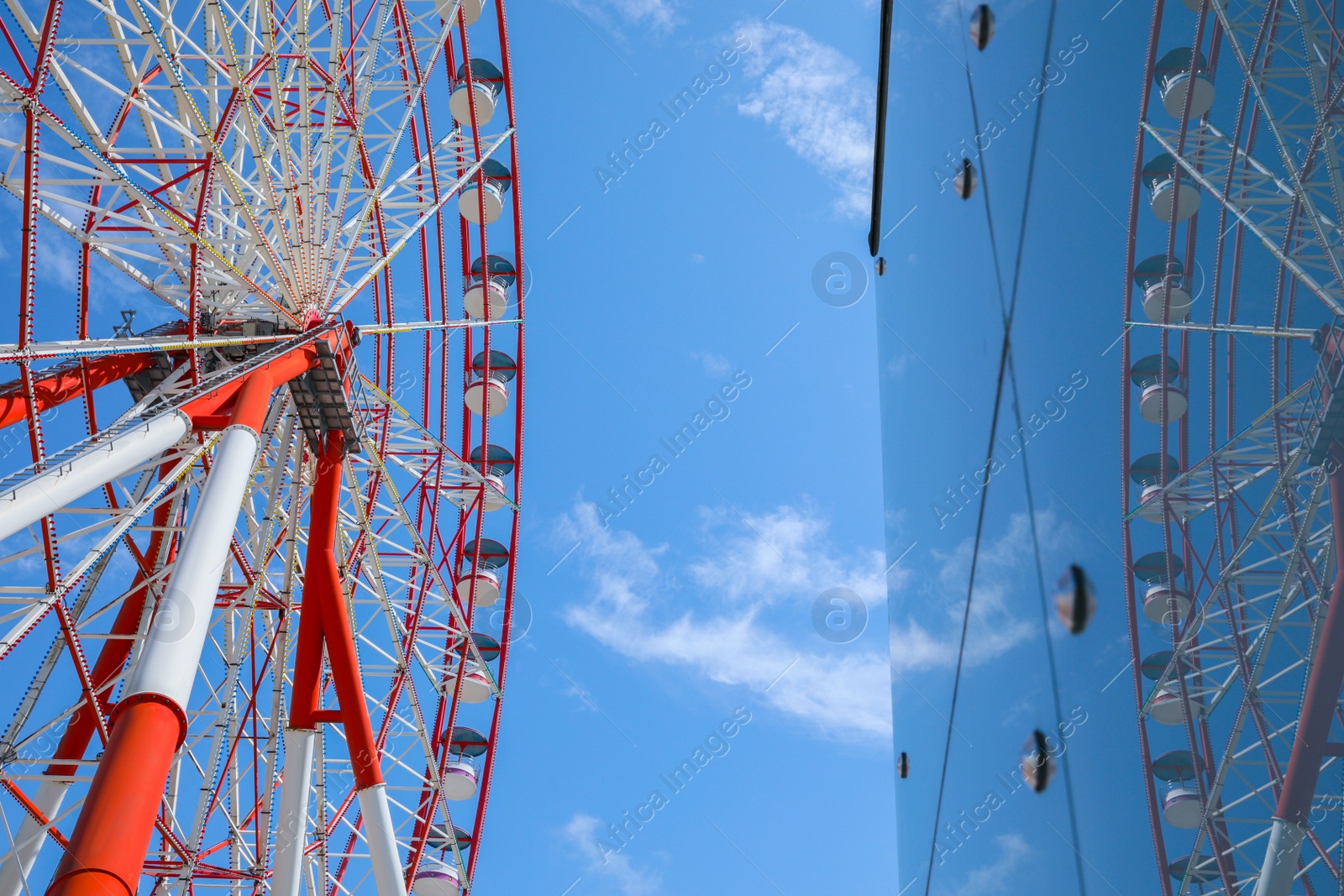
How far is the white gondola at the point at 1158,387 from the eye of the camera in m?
1.91

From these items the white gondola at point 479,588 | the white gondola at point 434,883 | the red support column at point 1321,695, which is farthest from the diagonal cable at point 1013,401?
the white gondola at point 479,588

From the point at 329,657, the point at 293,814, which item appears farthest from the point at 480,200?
the point at 293,814

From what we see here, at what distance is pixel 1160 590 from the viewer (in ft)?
6.54

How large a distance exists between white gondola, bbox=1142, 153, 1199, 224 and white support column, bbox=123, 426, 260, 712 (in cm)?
552

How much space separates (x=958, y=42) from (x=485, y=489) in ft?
36.0

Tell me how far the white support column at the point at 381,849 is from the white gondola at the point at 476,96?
8.55 metres

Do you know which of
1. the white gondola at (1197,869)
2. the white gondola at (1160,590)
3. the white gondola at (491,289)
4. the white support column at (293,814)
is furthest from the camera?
the white gondola at (491,289)

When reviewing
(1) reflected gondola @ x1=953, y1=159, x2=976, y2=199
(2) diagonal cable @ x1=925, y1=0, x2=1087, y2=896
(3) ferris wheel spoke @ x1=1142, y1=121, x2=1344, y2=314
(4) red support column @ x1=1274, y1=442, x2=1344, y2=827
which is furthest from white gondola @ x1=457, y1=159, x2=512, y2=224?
(4) red support column @ x1=1274, y1=442, x2=1344, y2=827

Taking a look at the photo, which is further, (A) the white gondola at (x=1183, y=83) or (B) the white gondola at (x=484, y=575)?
(B) the white gondola at (x=484, y=575)

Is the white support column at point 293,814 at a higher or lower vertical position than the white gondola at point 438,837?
lower

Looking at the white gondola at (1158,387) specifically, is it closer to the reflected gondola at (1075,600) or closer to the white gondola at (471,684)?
the reflected gondola at (1075,600)

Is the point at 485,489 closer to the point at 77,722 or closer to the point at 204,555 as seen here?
the point at 77,722

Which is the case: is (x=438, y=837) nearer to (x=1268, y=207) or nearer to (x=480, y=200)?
(x=480, y=200)

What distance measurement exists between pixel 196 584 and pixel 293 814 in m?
3.62
